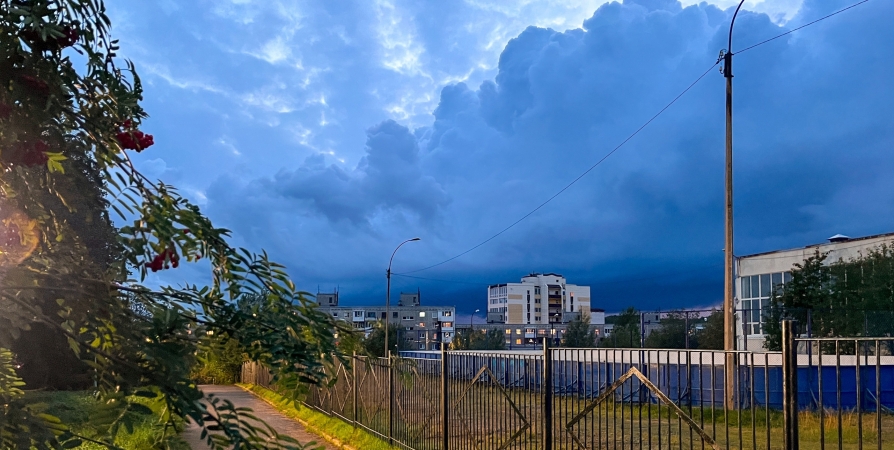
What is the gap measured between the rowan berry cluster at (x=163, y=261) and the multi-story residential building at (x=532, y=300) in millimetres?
149149

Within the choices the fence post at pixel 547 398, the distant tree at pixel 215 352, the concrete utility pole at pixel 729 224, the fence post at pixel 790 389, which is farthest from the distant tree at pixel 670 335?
the distant tree at pixel 215 352

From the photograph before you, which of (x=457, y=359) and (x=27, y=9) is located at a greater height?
(x=27, y=9)

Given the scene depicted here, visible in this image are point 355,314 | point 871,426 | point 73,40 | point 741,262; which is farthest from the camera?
point 355,314

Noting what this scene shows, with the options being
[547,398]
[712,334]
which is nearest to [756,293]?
[712,334]

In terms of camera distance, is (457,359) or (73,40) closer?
(73,40)

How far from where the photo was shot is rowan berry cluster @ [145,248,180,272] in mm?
2164

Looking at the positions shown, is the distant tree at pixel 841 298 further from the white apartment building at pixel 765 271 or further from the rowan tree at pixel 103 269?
the rowan tree at pixel 103 269

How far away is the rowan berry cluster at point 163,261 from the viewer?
7.10ft

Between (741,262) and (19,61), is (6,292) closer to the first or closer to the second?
(19,61)

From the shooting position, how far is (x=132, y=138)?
2.14 m

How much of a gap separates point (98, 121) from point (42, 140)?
0.18m

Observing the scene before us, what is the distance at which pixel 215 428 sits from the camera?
1976 millimetres

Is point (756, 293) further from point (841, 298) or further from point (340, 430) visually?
point (340, 430)

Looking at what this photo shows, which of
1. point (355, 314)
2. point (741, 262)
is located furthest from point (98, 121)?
point (355, 314)
